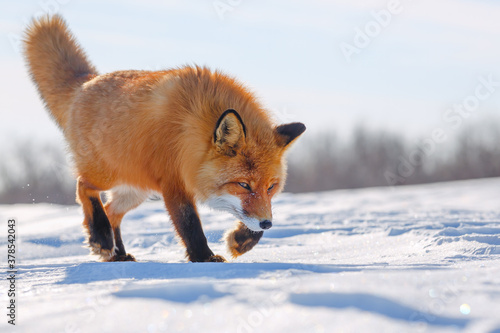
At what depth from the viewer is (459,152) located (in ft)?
118

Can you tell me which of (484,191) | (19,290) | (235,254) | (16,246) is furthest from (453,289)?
(484,191)

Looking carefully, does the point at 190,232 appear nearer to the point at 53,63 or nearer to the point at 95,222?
the point at 95,222

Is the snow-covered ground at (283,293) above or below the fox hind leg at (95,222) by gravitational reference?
above

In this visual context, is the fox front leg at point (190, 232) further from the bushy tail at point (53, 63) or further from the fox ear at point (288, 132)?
the bushy tail at point (53, 63)

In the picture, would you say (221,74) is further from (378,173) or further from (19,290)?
(378,173)

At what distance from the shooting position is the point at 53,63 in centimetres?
599

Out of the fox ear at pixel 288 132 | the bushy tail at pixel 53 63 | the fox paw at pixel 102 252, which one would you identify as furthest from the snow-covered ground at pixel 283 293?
the bushy tail at pixel 53 63

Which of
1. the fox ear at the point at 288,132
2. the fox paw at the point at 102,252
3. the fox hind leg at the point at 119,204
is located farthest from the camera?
the fox hind leg at the point at 119,204

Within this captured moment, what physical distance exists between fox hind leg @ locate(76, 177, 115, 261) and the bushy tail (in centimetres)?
114

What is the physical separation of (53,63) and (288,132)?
3.19 meters

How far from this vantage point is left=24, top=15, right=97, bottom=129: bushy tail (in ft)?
19.4

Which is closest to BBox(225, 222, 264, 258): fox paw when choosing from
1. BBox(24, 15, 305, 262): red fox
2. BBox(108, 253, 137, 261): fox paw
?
BBox(24, 15, 305, 262): red fox

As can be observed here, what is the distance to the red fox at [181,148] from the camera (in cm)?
427

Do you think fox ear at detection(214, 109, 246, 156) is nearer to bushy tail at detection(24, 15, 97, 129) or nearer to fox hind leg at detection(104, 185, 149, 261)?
fox hind leg at detection(104, 185, 149, 261)
